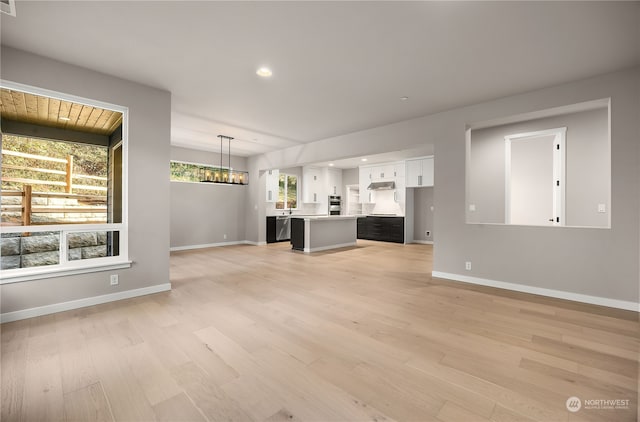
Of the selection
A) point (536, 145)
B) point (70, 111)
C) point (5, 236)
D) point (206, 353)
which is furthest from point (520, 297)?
point (70, 111)

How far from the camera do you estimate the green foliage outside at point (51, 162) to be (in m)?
3.40

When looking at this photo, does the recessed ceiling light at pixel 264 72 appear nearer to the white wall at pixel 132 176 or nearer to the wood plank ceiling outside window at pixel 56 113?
the white wall at pixel 132 176

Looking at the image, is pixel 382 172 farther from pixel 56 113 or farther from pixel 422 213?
pixel 56 113

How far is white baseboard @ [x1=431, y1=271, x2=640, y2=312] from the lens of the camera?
3.17 meters

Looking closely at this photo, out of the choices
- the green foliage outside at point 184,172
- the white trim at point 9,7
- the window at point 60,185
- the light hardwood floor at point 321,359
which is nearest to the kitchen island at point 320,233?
the green foliage outside at point 184,172

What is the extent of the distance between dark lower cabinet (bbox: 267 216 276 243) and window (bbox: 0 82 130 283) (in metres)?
4.62

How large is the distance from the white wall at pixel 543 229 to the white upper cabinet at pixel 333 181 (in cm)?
549

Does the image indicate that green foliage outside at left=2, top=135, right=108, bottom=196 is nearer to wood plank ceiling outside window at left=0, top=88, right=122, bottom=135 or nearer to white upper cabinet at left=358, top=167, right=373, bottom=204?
wood plank ceiling outside window at left=0, top=88, right=122, bottom=135

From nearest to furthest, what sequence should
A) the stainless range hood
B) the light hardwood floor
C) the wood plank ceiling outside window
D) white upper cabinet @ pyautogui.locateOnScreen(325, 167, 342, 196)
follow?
the light hardwood floor → the wood plank ceiling outside window → the stainless range hood → white upper cabinet @ pyautogui.locateOnScreen(325, 167, 342, 196)

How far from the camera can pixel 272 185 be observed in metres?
8.85

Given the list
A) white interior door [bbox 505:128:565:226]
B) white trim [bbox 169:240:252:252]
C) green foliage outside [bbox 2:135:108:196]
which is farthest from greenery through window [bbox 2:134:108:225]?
white interior door [bbox 505:128:565:226]

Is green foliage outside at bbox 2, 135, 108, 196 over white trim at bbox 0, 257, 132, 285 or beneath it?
over

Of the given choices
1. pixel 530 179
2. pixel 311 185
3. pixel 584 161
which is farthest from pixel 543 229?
pixel 311 185

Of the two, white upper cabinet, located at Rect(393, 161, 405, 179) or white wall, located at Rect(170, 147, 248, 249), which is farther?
white upper cabinet, located at Rect(393, 161, 405, 179)
